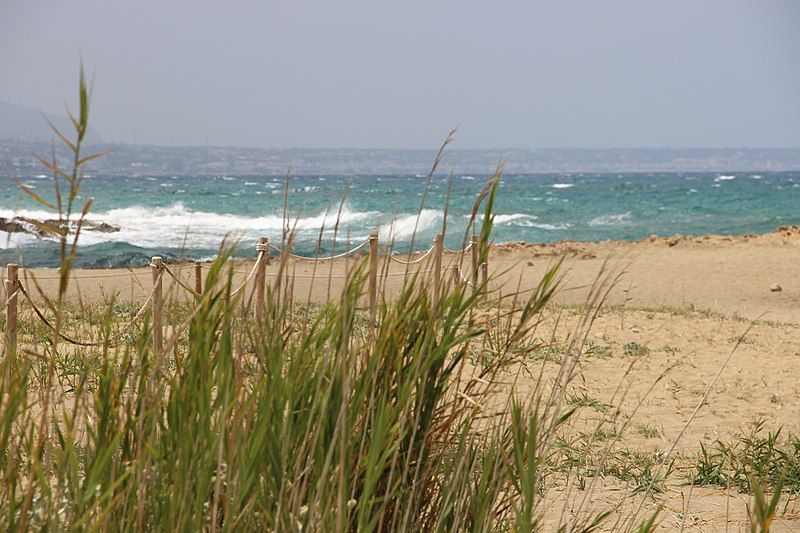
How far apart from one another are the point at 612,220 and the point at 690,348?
2605cm

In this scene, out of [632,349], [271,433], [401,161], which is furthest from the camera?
[401,161]

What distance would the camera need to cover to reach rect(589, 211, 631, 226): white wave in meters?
31.0

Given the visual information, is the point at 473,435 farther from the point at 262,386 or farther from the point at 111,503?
the point at 111,503

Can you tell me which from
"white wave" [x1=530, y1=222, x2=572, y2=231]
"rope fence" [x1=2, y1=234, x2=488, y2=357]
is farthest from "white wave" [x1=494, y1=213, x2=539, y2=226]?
"rope fence" [x1=2, y1=234, x2=488, y2=357]

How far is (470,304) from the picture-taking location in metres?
1.86

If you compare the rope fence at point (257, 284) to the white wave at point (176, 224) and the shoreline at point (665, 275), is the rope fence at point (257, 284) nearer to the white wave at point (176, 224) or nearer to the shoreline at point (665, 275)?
the shoreline at point (665, 275)

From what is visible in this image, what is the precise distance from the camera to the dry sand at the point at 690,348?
3.74m

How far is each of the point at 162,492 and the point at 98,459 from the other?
0.64 ft

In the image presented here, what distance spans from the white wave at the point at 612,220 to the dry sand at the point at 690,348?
1506 centimetres

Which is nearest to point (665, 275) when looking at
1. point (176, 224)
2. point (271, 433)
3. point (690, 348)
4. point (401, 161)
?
point (690, 348)

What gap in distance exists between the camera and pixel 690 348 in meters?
7.34

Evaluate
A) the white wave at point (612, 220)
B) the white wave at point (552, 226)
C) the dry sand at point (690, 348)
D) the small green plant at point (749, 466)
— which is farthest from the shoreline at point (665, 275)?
the white wave at point (612, 220)

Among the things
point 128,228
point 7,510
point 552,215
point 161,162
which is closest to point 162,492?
point 7,510

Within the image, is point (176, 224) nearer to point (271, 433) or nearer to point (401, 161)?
point (271, 433)
